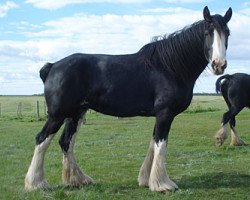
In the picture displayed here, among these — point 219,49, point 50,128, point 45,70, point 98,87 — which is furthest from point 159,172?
point 45,70

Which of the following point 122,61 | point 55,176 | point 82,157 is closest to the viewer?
point 122,61

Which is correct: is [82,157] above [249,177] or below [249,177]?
below

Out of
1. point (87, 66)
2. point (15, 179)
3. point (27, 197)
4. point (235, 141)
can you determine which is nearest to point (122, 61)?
point (87, 66)

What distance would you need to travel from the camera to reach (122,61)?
754 centimetres

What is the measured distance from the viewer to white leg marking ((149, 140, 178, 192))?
7.17m

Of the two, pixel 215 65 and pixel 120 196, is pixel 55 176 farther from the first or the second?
pixel 215 65

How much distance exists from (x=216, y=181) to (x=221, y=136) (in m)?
5.63

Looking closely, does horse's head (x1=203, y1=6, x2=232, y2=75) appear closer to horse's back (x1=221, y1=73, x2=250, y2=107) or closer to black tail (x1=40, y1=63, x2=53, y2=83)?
black tail (x1=40, y1=63, x2=53, y2=83)

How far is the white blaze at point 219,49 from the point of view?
6.50 m

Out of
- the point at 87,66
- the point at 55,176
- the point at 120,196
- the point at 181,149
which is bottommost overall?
the point at 181,149

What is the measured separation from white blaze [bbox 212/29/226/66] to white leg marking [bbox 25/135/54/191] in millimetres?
3020

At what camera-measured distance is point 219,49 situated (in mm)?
6570

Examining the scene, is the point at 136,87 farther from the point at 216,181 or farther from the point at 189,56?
the point at 216,181

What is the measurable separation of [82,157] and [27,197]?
5.09 m
